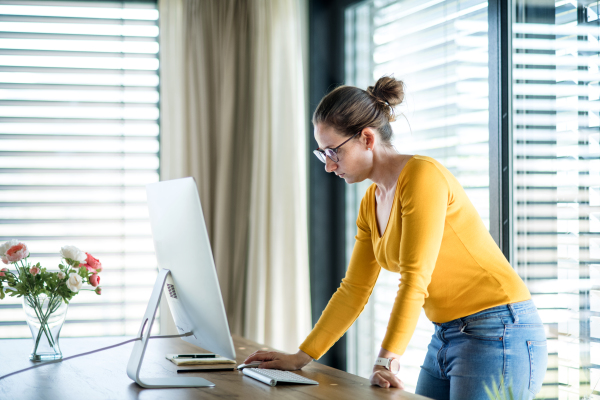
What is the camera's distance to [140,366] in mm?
1391

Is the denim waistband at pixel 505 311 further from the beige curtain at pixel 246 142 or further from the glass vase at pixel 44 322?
Answer: the beige curtain at pixel 246 142

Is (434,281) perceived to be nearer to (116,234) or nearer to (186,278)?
(186,278)

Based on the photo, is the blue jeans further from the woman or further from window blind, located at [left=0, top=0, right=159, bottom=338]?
window blind, located at [left=0, top=0, right=159, bottom=338]

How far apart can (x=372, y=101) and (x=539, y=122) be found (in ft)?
2.34

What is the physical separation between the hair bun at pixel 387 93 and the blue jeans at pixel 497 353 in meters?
0.66

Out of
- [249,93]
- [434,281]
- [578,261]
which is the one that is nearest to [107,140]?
[249,93]

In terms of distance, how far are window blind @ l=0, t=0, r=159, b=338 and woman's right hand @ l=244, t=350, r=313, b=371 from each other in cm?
171

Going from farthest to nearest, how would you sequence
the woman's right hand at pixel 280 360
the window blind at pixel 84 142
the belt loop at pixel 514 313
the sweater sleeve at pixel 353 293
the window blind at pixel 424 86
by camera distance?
the window blind at pixel 84 142 → the window blind at pixel 424 86 → the sweater sleeve at pixel 353 293 → the woman's right hand at pixel 280 360 → the belt loop at pixel 514 313

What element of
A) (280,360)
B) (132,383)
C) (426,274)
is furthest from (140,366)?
(426,274)

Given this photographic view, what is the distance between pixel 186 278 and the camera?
1.40 metres

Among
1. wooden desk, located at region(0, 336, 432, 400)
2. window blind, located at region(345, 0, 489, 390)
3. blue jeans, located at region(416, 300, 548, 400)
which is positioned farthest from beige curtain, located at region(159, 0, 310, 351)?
blue jeans, located at region(416, 300, 548, 400)

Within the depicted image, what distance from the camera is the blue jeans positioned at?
1480mm

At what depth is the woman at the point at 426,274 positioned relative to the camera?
1402mm

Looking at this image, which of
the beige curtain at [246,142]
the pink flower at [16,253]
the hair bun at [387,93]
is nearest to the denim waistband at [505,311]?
the hair bun at [387,93]
